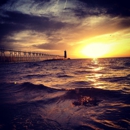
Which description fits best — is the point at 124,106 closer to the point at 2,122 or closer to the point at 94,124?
the point at 94,124

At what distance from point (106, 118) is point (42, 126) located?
1.89 metres

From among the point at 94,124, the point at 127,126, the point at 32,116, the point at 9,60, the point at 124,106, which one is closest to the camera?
the point at 127,126

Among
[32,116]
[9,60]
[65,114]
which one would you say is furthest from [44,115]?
[9,60]

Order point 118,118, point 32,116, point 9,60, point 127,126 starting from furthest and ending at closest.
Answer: point 9,60 → point 32,116 → point 118,118 → point 127,126

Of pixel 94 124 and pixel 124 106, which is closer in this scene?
pixel 94 124

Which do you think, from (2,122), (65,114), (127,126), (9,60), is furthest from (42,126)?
(9,60)

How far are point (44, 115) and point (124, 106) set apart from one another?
2947mm

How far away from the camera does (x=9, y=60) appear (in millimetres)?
92875

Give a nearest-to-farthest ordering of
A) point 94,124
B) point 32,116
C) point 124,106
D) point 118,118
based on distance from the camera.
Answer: point 94,124, point 118,118, point 32,116, point 124,106

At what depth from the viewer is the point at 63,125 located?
2.98 metres

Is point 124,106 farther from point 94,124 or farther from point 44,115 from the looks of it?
point 44,115

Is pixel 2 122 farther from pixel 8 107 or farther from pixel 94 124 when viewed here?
pixel 94 124

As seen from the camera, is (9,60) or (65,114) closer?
(65,114)

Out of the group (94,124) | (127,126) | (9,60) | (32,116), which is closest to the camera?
Result: (127,126)
